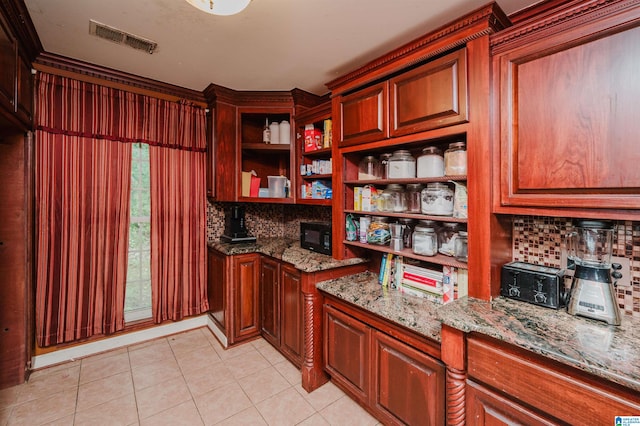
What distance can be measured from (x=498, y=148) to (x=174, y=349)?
122 inches

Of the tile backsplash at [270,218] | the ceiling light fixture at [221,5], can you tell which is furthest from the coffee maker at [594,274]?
the tile backsplash at [270,218]

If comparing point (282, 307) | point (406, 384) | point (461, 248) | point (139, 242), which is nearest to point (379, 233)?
point (461, 248)

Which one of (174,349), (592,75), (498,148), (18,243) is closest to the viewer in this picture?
(592,75)

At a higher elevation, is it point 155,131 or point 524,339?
point 155,131

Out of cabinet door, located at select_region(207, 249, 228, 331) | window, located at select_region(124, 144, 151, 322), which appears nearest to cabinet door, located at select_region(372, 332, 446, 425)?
cabinet door, located at select_region(207, 249, 228, 331)

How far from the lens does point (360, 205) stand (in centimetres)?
223

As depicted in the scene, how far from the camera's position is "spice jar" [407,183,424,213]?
6.43 ft

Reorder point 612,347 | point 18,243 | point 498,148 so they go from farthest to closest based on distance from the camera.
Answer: point 18,243, point 498,148, point 612,347

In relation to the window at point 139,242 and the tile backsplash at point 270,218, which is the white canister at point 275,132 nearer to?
the tile backsplash at point 270,218

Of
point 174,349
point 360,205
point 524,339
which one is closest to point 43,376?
point 174,349

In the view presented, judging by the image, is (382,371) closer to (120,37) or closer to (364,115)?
(364,115)

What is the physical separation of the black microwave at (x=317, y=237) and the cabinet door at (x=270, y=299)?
341 mm

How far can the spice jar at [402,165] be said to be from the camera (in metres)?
1.95

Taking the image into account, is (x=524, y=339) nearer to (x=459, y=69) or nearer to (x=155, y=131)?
(x=459, y=69)
